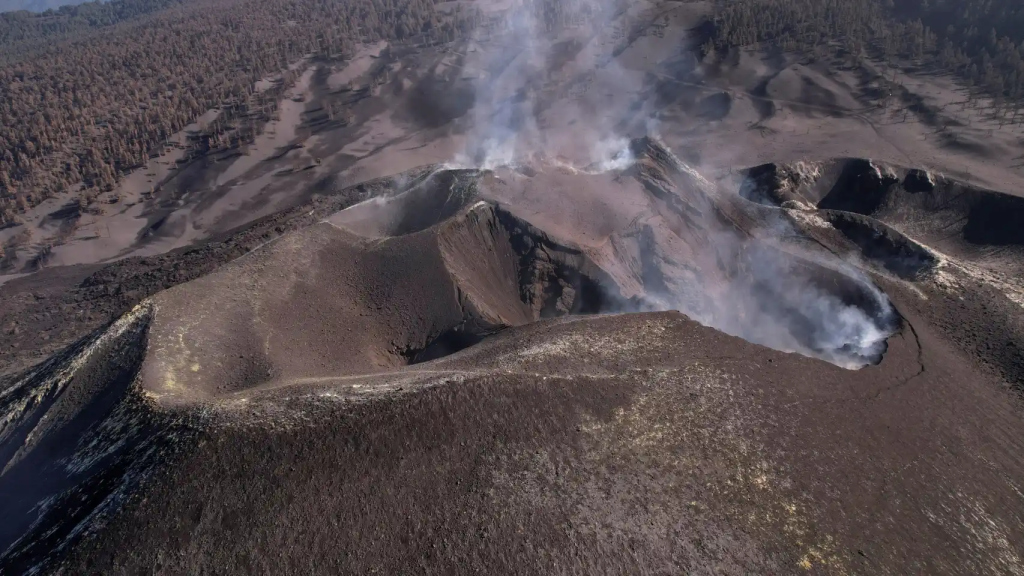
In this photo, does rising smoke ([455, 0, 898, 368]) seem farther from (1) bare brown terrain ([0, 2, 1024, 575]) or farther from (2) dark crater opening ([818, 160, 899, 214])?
(2) dark crater opening ([818, 160, 899, 214])

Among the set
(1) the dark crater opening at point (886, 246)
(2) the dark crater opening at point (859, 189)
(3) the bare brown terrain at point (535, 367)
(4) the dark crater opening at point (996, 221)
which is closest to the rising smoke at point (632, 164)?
(3) the bare brown terrain at point (535, 367)

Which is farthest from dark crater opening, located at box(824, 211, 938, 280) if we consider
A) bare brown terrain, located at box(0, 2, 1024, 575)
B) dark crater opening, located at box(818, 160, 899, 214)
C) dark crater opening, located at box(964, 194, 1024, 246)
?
dark crater opening, located at box(818, 160, 899, 214)

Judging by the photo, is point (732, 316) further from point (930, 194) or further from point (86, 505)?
point (86, 505)

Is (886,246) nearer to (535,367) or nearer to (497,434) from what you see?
(535,367)

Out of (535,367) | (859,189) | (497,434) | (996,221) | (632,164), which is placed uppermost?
(497,434)

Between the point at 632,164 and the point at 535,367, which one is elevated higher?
the point at 535,367

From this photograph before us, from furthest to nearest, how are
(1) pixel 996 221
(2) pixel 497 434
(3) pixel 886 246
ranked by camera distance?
(1) pixel 996 221 → (3) pixel 886 246 → (2) pixel 497 434

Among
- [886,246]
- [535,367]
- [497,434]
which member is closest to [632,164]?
[886,246]
